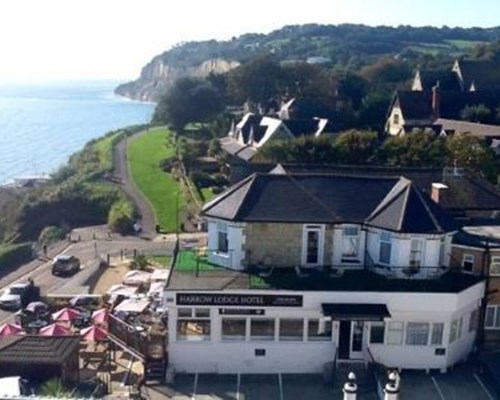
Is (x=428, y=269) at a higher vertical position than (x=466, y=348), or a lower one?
higher

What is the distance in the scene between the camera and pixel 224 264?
26.6 meters

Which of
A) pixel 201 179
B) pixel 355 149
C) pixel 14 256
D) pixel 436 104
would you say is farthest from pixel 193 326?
pixel 436 104

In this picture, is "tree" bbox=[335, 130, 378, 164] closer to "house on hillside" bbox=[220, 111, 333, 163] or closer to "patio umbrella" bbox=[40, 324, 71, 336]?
"house on hillside" bbox=[220, 111, 333, 163]

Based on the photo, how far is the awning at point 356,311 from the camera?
76.3 feet

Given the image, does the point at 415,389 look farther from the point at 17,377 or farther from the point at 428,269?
the point at 17,377

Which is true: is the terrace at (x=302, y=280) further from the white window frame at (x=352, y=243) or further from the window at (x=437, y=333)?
the window at (x=437, y=333)

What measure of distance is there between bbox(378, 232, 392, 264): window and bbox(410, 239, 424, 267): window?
0.81 m

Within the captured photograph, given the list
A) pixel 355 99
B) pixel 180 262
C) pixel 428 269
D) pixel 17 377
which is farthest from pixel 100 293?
pixel 355 99

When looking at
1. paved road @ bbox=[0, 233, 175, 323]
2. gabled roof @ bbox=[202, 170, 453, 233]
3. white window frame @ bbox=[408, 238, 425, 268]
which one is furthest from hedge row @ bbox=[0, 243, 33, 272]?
white window frame @ bbox=[408, 238, 425, 268]

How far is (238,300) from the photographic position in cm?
2356

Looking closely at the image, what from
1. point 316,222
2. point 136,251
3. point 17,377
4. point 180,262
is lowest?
point 136,251

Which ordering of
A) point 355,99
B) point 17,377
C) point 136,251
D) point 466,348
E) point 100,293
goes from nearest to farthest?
point 17,377
point 466,348
point 100,293
point 136,251
point 355,99

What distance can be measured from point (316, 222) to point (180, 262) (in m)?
5.53

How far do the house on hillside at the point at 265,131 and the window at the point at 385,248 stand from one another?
115ft
